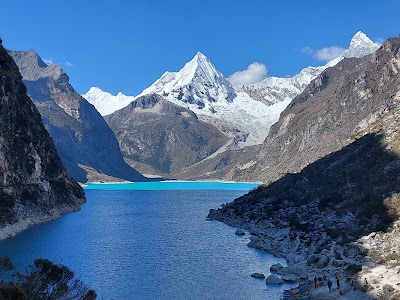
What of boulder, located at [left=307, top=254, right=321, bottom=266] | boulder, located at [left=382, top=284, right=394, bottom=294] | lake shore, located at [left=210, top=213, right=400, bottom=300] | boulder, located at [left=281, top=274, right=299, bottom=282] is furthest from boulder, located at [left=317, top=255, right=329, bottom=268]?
boulder, located at [left=382, top=284, right=394, bottom=294]

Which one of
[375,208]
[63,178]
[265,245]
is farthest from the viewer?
[63,178]

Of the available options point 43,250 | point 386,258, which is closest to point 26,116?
point 43,250

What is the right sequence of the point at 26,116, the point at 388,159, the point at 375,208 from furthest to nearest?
the point at 26,116
the point at 388,159
the point at 375,208

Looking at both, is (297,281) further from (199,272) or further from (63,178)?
(63,178)

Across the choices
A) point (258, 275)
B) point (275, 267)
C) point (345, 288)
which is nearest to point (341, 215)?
point (275, 267)

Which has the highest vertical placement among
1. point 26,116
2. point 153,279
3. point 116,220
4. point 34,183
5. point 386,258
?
point 26,116

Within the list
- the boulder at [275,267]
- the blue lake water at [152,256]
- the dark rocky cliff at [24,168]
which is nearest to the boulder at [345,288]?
the blue lake water at [152,256]

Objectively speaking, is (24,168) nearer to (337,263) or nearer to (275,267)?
(275,267)
